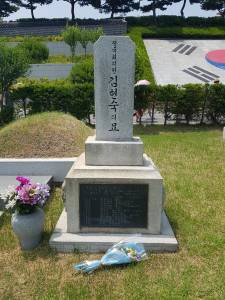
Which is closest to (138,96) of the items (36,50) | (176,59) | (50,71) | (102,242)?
(102,242)

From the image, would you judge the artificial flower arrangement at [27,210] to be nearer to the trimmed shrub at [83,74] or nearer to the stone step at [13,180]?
the stone step at [13,180]

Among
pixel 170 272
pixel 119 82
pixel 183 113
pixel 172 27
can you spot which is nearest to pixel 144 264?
pixel 170 272

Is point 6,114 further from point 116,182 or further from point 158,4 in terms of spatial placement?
point 158,4

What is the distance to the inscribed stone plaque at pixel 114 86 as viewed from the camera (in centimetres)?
504

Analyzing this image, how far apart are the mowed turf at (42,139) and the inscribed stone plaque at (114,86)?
2529mm

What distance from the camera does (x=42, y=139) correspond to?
26.0 feet

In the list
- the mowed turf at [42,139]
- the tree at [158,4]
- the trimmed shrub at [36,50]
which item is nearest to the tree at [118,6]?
the tree at [158,4]

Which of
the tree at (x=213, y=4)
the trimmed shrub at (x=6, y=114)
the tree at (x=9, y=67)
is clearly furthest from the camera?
the tree at (x=213, y=4)

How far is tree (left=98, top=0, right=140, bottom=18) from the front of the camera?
4609 centimetres

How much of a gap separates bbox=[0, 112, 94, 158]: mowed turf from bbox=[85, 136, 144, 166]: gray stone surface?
2.50 meters

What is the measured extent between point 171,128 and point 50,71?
15394mm

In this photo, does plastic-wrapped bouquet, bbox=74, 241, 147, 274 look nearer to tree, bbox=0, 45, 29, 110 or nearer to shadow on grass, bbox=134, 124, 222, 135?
shadow on grass, bbox=134, 124, 222, 135

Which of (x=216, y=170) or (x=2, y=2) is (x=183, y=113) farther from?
(x=2, y=2)

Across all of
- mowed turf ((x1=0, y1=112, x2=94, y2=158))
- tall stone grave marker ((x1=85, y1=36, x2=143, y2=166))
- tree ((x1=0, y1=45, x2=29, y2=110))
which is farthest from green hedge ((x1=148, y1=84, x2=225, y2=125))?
tall stone grave marker ((x1=85, y1=36, x2=143, y2=166))
